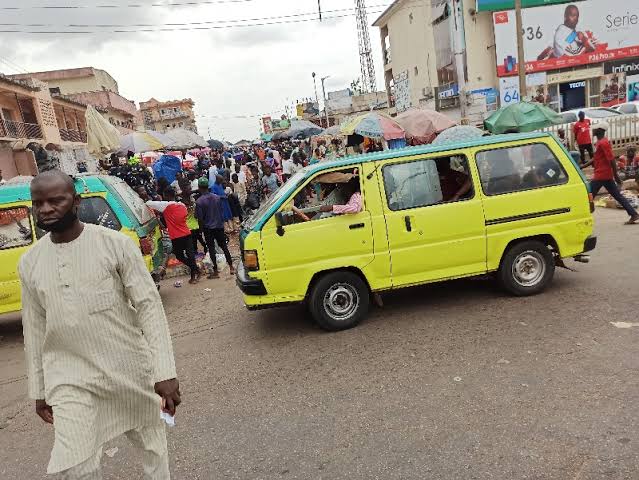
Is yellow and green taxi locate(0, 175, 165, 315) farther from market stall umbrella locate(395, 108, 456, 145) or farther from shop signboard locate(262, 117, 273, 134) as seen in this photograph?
shop signboard locate(262, 117, 273, 134)

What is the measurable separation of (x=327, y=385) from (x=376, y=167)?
228 centimetres

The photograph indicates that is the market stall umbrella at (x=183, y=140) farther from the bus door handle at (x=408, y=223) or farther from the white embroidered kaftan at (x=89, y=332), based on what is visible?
the white embroidered kaftan at (x=89, y=332)

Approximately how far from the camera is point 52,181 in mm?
2014

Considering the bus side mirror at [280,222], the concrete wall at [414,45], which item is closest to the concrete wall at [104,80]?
the concrete wall at [414,45]

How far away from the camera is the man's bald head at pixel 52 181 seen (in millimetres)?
1998

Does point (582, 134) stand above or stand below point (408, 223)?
above

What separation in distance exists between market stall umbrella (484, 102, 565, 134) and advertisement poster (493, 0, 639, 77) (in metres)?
19.7

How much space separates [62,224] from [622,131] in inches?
613

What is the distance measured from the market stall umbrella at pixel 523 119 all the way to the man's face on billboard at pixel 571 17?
2218cm

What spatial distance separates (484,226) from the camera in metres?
5.07

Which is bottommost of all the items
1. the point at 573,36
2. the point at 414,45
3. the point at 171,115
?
the point at 573,36

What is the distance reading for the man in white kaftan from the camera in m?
2.01

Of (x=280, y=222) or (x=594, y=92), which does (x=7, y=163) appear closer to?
(x=280, y=222)

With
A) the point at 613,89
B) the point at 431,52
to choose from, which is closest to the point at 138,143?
the point at 431,52
